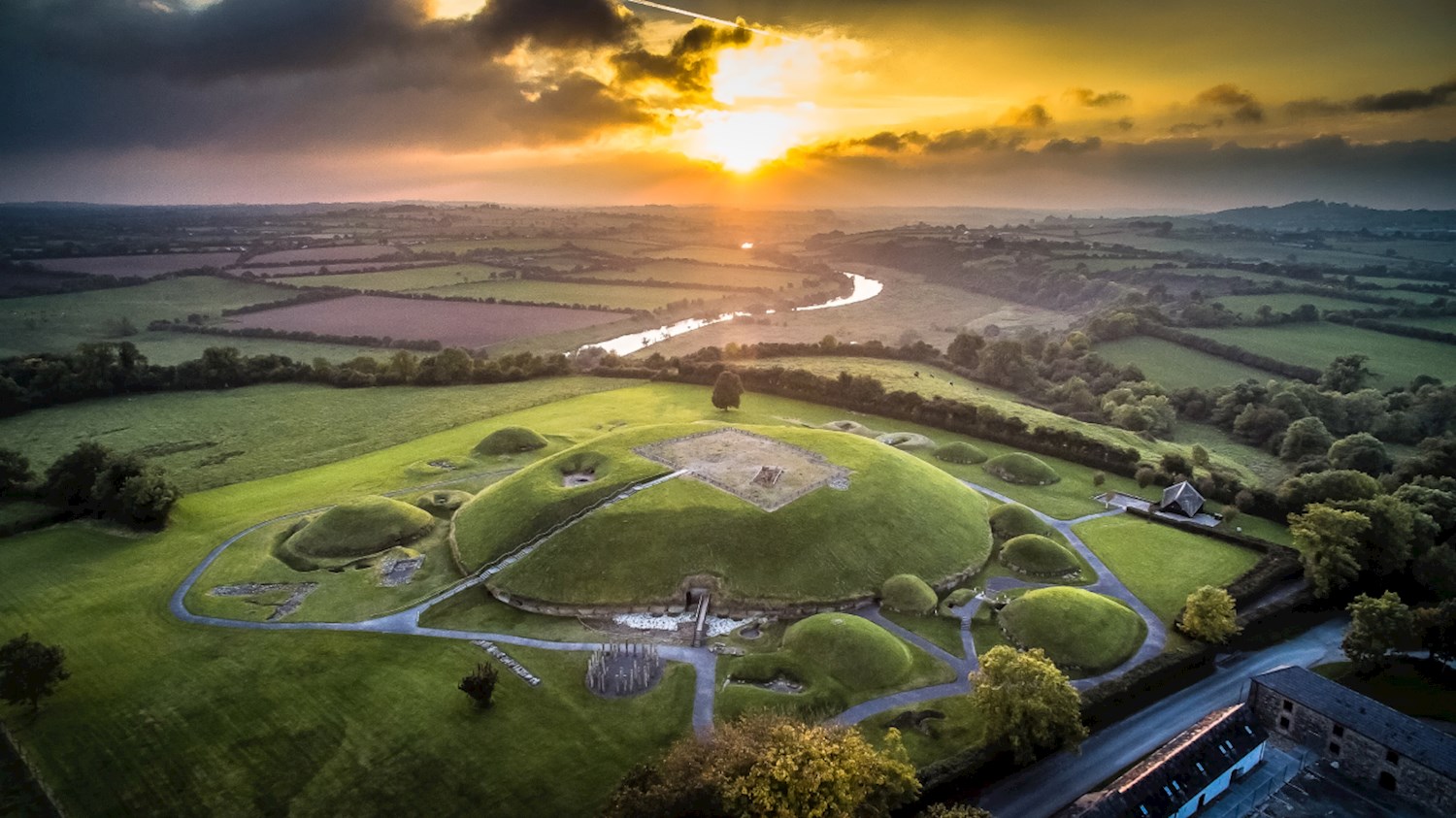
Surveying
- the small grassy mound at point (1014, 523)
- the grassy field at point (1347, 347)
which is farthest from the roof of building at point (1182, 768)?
the grassy field at point (1347, 347)

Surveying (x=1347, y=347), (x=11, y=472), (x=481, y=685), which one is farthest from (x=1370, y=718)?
(x=1347, y=347)

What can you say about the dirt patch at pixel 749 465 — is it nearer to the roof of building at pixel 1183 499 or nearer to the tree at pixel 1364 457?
the roof of building at pixel 1183 499

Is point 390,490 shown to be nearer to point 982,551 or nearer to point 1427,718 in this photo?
point 982,551

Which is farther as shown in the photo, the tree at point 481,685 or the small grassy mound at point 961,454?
the small grassy mound at point 961,454

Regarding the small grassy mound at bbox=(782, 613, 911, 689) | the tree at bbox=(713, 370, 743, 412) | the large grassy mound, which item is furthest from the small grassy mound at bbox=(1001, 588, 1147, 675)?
the tree at bbox=(713, 370, 743, 412)

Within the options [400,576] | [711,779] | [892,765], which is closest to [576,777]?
[711,779]

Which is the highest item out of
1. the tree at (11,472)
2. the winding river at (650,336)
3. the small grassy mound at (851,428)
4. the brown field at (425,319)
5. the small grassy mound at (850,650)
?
the brown field at (425,319)

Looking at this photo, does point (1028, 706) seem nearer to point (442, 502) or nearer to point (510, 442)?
point (442, 502)

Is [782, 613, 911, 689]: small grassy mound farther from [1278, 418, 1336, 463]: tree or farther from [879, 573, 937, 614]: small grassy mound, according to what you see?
[1278, 418, 1336, 463]: tree
